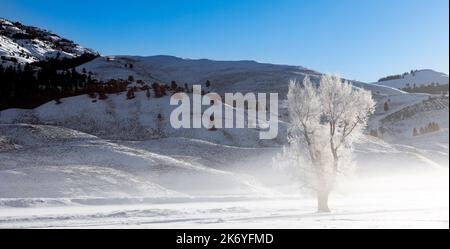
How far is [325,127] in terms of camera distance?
30891 mm

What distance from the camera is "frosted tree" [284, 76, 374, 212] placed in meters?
30.0

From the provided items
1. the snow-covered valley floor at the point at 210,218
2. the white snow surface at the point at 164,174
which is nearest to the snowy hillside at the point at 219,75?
the white snow surface at the point at 164,174

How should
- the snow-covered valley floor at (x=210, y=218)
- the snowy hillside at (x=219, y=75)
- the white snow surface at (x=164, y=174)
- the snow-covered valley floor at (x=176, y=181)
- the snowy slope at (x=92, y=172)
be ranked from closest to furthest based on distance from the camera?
the snow-covered valley floor at (x=210, y=218), the white snow surface at (x=164, y=174), the snow-covered valley floor at (x=176, y=181), the snowy slope at (x=92, y=172), the snowy hillside at (x=219, y=75)

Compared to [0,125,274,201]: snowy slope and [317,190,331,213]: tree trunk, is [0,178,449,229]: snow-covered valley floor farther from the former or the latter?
[0,125,274,201]: snowy slope

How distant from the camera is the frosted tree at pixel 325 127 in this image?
30047mm

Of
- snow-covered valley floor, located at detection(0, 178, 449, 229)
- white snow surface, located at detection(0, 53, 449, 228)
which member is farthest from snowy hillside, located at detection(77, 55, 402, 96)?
snow-covered valley floor, located at detection(0, 178, 449, 229)

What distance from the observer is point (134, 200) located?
3659cm

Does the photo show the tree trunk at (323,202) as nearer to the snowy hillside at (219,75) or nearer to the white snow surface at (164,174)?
the white snow surface at (164,174)

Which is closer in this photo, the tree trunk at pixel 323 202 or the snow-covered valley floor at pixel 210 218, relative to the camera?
the snow-covered valley floor at pixel 210 218

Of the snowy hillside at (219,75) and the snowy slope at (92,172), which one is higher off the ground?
the snowy hillside at (219,75)

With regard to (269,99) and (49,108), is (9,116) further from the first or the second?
(269,99)
